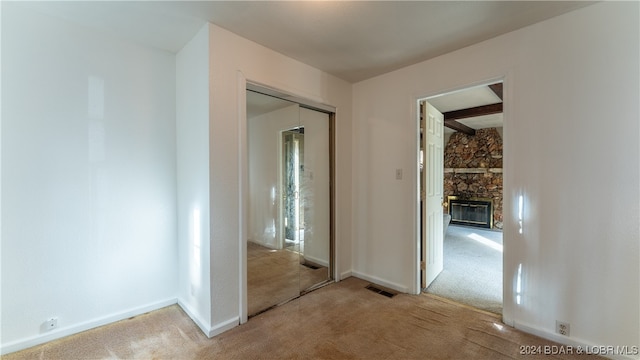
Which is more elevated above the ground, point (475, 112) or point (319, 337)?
point (475, 112)

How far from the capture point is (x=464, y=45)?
2332 mm

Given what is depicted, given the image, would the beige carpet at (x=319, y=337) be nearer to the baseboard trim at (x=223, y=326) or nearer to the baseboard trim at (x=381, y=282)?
the baseboard trim at (x=223, y=326)

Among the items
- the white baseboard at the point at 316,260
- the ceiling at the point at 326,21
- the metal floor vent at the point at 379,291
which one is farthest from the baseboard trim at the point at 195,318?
the ceiling at the point at 326,21

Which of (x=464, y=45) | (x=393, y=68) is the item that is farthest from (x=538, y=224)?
(x=393, y=68)

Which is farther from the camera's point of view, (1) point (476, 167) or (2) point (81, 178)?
(1) point (476, 167)

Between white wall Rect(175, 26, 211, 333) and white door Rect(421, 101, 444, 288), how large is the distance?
2168 millimetres

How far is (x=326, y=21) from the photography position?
196 centimetres

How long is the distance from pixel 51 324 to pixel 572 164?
4.01m

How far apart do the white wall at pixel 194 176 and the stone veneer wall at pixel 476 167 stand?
6581 millimetres

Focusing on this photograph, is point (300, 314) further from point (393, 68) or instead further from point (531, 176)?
point (393, 68)

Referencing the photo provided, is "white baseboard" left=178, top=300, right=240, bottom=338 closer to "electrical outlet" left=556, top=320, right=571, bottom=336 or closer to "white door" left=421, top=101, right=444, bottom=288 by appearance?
"white door" left=421, top=101, right=444, bottom=288

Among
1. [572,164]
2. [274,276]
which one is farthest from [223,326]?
[572,164]

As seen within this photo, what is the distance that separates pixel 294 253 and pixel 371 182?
1283 mm

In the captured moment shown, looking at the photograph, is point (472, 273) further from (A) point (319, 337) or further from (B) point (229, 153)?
(B) point (229, 153)
